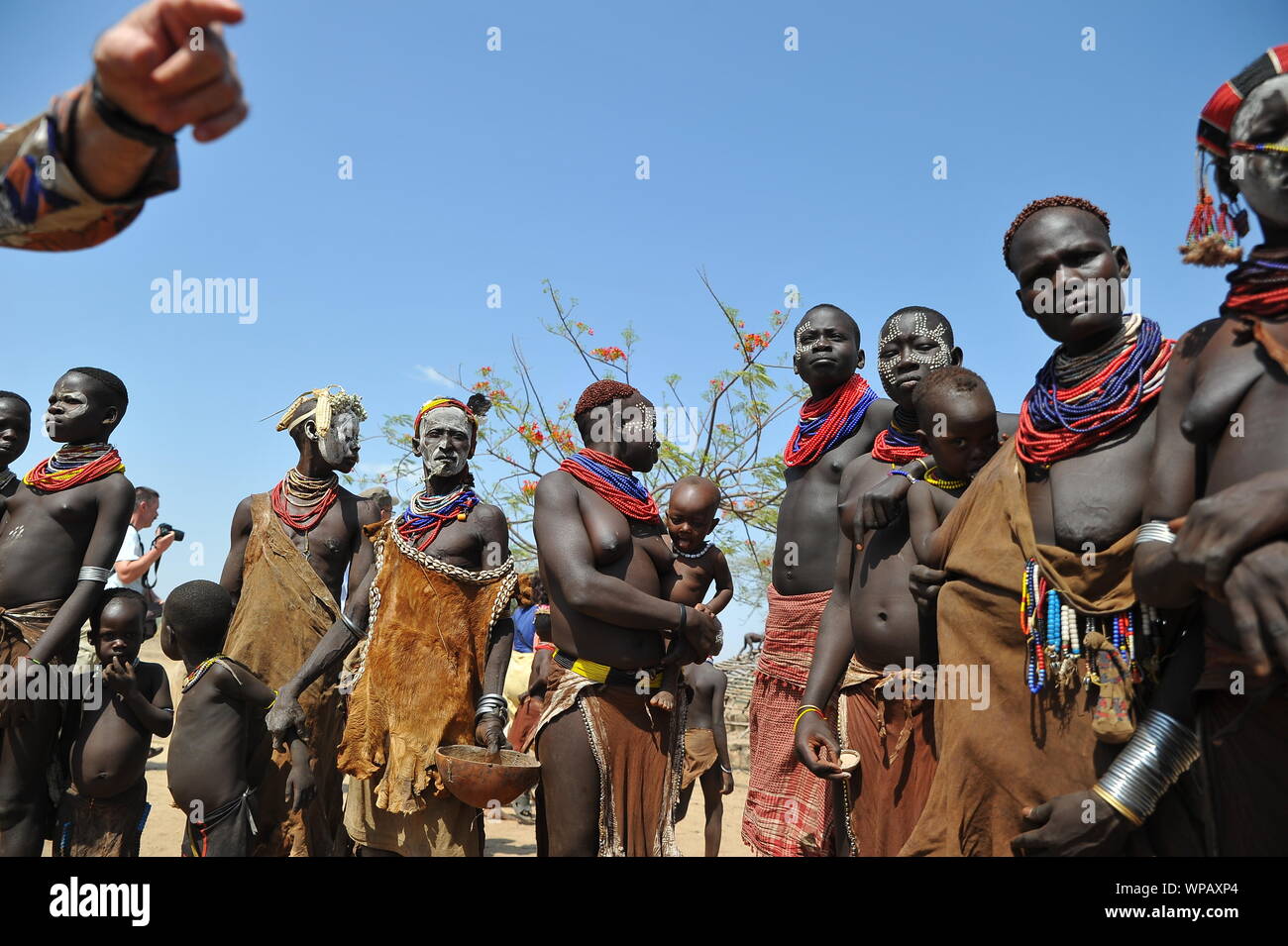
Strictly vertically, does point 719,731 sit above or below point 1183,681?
below

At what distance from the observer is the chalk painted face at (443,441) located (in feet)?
17.6

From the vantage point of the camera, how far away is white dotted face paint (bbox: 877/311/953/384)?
4.41 meters

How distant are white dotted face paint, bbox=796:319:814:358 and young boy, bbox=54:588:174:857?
3806 mm

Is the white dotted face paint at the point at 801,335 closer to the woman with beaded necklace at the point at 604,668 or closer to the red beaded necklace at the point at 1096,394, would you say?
the woman with beaded necklace at the point at 604,668

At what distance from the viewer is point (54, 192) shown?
174 centimetres

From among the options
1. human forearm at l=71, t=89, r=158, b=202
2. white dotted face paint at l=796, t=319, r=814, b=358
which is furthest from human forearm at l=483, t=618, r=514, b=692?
human forearm at l=71, t=89, r=158, b=202

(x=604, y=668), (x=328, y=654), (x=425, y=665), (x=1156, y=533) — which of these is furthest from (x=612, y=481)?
(x=1156, y=533)

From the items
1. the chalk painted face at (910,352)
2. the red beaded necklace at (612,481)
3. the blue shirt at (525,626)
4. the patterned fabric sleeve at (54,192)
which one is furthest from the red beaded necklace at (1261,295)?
the blue shirt at (525,626)

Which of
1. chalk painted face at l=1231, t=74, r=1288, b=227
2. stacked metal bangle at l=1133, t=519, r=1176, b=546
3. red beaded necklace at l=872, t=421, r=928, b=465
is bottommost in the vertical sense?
stacked metal bangle at l=1133, t=519, r=1176, b=546

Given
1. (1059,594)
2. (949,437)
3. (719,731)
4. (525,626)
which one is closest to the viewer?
(1059,594)

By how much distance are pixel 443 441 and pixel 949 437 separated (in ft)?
9.38

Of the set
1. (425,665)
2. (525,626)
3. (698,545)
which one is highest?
(698,545)

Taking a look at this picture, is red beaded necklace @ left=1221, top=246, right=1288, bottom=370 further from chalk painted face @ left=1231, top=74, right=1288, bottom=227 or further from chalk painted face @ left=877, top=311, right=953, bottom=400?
chalk painted face @ left=877, top=311, right=953, bottom=400

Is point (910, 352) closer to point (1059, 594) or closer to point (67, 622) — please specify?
point (1059, 594)
